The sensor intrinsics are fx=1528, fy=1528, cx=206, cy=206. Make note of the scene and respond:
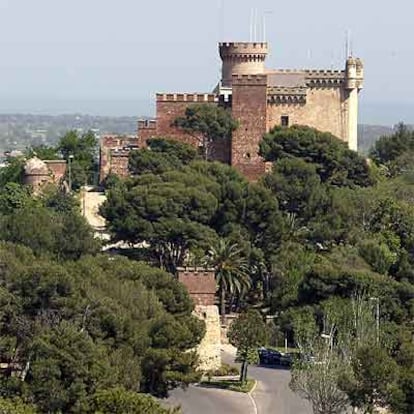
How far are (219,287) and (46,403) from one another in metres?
16.6

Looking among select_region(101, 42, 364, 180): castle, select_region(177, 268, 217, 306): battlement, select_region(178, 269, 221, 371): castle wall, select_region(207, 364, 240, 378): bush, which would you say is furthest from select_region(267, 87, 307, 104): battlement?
select_region(207, 364, 240, 378): bush

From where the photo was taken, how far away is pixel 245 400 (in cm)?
3891

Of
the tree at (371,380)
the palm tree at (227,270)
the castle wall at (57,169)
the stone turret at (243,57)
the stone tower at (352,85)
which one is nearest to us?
the tree at (371,380)

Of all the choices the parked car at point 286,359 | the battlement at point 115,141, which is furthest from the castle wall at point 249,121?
the parked car at point 286,359

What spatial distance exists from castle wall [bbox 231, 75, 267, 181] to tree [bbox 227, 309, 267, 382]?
1841cm

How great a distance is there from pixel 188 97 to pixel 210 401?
25.6 m

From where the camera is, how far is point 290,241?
53.8m

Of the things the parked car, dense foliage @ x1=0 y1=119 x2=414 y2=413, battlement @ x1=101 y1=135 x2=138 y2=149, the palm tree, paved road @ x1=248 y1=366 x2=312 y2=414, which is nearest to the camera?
dense foliage @ x1=0 y1=119 x2=414 y2=413

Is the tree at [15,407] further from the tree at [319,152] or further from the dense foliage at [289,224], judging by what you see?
the tree at [319,152]

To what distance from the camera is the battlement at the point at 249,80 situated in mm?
60344

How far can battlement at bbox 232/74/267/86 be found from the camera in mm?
60344

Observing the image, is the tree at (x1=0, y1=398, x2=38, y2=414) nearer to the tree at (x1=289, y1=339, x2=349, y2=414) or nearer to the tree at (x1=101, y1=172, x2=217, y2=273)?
the tree at (x1=289, y1=339, x2=349, y2=414)

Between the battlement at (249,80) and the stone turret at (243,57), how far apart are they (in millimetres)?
2722

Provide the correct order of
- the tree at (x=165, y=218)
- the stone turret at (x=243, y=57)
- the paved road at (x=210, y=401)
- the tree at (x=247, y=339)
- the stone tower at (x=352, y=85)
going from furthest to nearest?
the stone turret at (x=243, y=57)
the stone tower at (x=352, y=85)
the tree at (x=165, y=218)
the tree at (x=247, y=339)
the paved road at (x=210, y=401)
